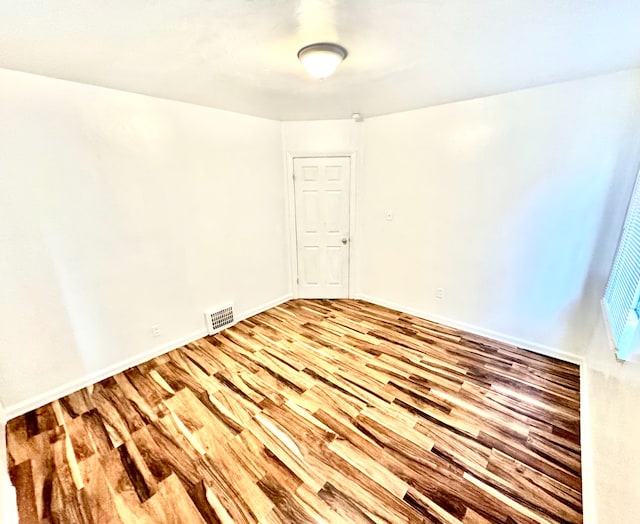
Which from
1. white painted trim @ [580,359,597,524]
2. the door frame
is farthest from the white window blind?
the door frame

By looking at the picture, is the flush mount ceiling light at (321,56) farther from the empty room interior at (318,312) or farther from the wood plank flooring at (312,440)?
the wood plank flooring at (312,440)

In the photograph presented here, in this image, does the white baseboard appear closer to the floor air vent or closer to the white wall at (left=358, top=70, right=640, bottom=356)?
the floor air vent

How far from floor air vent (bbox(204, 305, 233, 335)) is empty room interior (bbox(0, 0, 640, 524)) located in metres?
0.03

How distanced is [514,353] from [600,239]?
1233 mm

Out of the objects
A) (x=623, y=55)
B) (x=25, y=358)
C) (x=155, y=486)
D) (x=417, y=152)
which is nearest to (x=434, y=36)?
(x=623, y=55)

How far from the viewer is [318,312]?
3.66 m

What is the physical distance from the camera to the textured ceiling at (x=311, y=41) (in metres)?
1.26

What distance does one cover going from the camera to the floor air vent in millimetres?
3096

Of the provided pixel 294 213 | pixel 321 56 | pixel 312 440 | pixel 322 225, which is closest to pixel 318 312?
pixel 322 225

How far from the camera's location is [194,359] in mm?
2676

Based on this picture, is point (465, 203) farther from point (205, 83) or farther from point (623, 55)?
point (205, 83)

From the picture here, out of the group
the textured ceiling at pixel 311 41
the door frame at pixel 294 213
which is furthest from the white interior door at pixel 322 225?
the textured ceiling at pixel 311 41

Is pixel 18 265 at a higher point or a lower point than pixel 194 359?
higher

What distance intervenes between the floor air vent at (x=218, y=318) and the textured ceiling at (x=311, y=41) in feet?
7.04
